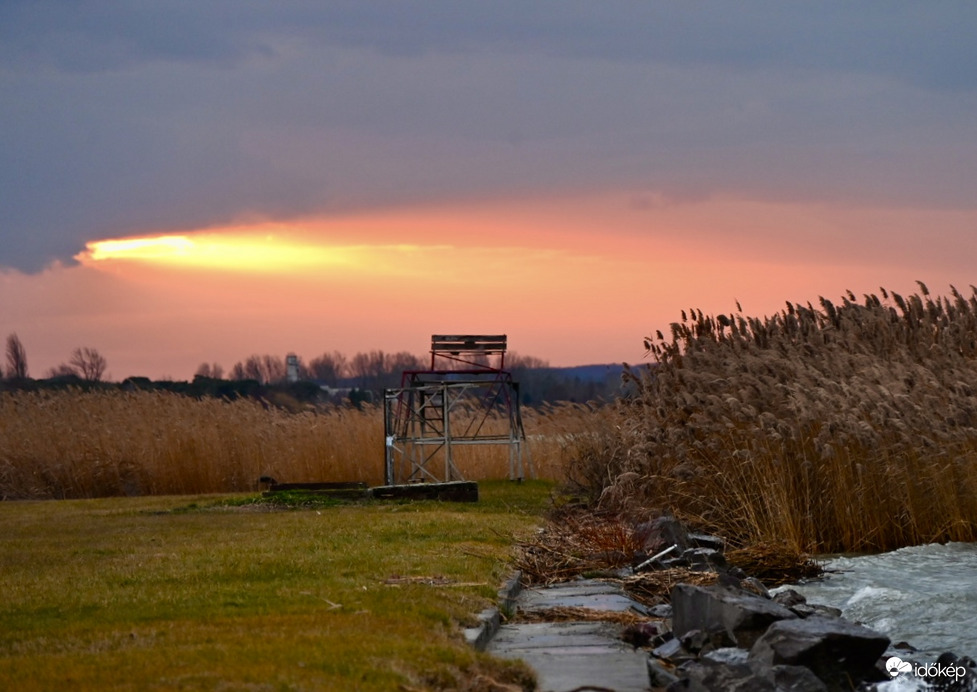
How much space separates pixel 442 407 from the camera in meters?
26.0

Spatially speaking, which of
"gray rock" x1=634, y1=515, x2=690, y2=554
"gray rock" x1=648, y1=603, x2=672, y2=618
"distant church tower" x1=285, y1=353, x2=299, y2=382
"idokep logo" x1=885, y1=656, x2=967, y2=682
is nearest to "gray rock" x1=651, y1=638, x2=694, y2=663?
"idokep logo" x1=885, y1=656, x2=967, y2=682

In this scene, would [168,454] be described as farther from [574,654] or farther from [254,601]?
[574,654]

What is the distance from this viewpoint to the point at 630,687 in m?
6.96

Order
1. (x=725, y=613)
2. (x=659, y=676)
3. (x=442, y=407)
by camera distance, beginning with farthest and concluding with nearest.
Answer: (x=442, y=407), (x=725, y=613), (x=659, y=676)

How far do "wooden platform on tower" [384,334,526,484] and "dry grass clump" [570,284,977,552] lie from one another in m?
8.34

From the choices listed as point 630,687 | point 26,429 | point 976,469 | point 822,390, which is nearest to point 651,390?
point 822,390

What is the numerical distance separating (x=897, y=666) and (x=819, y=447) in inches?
219

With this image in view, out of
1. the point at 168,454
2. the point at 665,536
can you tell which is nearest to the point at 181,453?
the point at 168,454

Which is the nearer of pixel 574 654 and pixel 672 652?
pixel 574 654

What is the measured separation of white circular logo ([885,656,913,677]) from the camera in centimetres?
828

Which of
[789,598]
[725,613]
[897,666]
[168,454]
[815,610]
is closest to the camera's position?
[725,613]

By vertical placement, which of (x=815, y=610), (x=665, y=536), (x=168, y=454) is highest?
(x=168, y=454)

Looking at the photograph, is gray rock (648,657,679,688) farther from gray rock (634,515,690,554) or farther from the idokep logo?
gray rock (634,515,690,554)

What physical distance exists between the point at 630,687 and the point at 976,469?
26.9 ft
